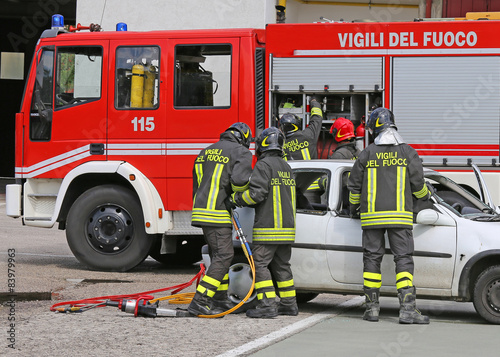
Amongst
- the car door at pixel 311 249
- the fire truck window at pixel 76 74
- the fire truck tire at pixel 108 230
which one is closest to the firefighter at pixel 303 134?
Result: the fire truck tire at pixel 108 230

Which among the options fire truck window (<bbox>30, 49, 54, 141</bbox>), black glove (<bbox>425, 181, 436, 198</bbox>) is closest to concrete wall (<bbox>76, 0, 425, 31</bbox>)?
fire truck window (<bbox>30, 49, 54, 141</bbox>)

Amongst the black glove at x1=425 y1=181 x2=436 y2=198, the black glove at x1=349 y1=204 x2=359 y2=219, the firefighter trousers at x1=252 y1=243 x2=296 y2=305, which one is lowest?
the firefighter trousers at x1=252 y1=243 x2=296 y2=305

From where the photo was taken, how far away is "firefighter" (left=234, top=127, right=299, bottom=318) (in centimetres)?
827

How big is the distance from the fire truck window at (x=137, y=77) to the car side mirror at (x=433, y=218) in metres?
4.27

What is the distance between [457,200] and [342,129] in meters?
2.25

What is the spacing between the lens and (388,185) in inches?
323

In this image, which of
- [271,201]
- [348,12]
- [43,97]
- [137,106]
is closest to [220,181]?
[271,201]

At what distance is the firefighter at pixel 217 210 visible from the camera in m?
8.32

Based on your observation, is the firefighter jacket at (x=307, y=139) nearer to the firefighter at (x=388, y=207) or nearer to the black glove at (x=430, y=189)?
the black glove at (x=430, y=189)

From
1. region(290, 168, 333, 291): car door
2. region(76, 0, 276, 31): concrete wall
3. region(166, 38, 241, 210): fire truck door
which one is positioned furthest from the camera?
region(76, 0, 276, 31): concrete wall

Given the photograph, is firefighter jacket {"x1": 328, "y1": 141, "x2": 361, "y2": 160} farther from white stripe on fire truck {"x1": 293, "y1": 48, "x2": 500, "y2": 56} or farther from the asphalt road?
the asphalt road

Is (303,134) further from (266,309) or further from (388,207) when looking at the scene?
(266,309)

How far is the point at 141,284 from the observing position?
416 inches

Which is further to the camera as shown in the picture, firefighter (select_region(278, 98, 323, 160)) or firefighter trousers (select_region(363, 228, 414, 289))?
firefighter (select_region(278, 98, 323, 160))
